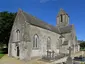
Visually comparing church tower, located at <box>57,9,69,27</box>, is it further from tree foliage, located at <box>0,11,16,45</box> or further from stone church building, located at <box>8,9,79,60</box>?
tree foliage, located at <box>0,11,16,45</box>

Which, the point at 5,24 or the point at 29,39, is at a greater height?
the point at 5,24

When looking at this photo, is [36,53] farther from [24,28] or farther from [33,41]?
[24,28]

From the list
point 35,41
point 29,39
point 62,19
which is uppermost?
point 62,19

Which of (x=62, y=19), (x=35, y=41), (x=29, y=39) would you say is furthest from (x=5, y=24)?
(x=62, y=19)

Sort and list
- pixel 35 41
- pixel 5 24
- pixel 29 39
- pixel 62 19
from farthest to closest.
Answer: pixel 62 19 → pixel 5 24 → pixel 35 41 → pixel 29 39

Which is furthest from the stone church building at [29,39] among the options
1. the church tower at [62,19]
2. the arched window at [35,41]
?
the church tower at [62,19]

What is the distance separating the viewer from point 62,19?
53938 mm

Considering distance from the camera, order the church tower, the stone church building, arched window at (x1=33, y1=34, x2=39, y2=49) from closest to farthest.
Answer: the stone church building, arched window at (x1=33, y1=34, x2=39, y2=49), the church tower

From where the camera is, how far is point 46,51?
35.0 metres

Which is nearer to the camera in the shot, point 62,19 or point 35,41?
point 35,41

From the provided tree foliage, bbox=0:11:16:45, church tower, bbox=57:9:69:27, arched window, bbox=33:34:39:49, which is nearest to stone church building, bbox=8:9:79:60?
arched window, bbox=33:34:39:49

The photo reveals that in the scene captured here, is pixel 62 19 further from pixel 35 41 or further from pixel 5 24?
pixel 35 41

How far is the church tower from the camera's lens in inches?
2079

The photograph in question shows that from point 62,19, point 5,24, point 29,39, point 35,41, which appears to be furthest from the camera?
point 62,19
